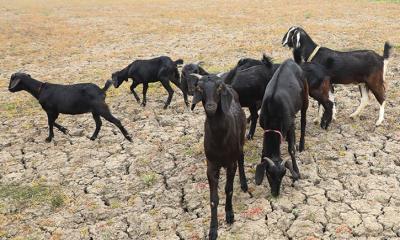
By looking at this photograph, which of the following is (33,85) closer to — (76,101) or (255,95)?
(76,101)

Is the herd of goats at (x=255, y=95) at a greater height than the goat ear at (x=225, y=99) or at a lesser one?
lesser

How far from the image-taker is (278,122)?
275 inches

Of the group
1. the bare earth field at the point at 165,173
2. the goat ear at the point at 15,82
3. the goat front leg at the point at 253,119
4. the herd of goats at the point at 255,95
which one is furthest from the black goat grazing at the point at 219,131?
the goat ear at the point at 15,82

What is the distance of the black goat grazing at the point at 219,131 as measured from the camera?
527 cm

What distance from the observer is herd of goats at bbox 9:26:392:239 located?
6023 millimetres

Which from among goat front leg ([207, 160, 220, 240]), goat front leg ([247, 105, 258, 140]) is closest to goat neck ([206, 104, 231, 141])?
goat front leg ([207, 160, 220, 240])

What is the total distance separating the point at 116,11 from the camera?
97.9ft

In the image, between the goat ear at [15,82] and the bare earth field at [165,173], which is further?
the goat ear at [15,82]

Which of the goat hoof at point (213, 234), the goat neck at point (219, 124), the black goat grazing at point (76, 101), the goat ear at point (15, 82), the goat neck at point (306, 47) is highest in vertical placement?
the goat neck at point (306, 47)

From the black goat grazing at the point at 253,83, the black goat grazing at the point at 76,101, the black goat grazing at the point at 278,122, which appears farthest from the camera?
the black goat grazing at the point at 76,101

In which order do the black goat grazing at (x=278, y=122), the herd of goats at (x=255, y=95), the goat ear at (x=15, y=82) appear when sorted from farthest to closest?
1. the goat ear at (x=15, y=82)
2. the black goat grazing at (x=278, y=122)
3. the herd of goats at (x=255, y=95)

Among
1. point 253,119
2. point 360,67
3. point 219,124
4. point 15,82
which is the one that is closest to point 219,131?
point 219,124

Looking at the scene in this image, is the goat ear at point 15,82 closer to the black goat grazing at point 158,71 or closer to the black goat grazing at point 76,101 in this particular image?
the black goat grazing at point 76,101

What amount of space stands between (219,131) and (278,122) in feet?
5.31
